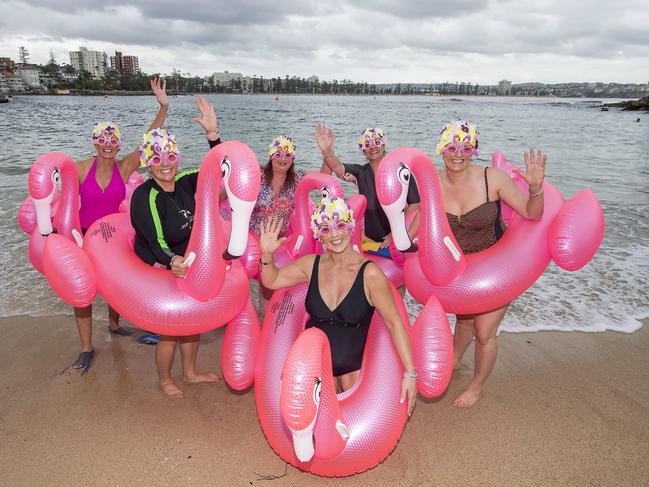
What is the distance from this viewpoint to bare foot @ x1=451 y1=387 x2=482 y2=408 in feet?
11.7

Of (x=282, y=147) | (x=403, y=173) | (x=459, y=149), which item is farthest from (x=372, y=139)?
(x=403, y=173)

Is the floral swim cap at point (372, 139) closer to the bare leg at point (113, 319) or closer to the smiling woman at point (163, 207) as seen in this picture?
the smiling woman at point (163, 207)

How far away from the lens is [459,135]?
3.11m

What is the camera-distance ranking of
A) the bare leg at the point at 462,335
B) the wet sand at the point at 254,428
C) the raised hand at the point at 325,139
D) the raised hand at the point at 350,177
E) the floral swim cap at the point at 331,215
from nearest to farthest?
the floral swim cap at the point at 331,215
the wet sand at the point at 254,428
the bare leg at the point at 462,335
the raised hand at the point at 325,139
the raised hand at the point at 350,177

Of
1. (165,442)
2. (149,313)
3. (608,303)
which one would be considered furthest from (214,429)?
(608,303)

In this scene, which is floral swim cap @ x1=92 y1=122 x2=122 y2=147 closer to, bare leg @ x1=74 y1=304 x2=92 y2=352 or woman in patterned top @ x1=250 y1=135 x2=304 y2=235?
woman in patterned top @ x1=250 y1=135 x2=304 y2=235

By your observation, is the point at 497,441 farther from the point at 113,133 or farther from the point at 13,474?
the point at 113,133

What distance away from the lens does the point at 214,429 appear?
329cm

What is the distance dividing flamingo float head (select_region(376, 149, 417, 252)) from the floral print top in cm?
145

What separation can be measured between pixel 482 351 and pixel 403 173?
4.90 feet

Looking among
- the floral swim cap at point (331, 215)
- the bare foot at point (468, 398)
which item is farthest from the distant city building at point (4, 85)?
the bare foot at point (468, 398)

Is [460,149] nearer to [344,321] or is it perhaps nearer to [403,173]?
[403,173]

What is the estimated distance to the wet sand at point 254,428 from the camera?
9.57ft

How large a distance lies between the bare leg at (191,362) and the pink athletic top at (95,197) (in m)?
1.32
